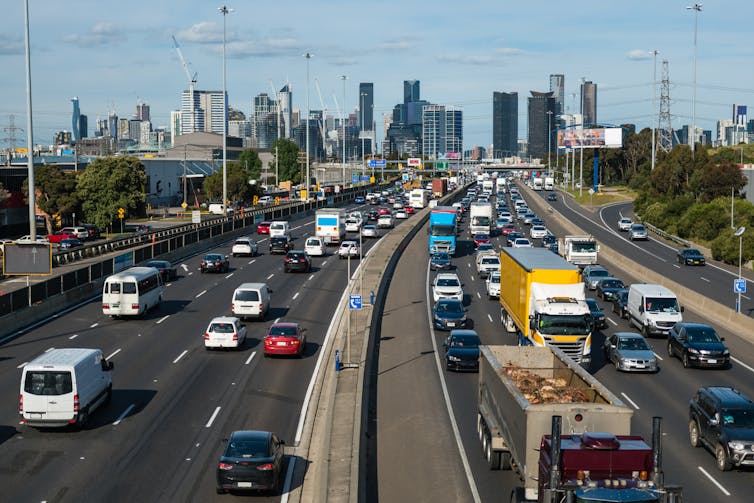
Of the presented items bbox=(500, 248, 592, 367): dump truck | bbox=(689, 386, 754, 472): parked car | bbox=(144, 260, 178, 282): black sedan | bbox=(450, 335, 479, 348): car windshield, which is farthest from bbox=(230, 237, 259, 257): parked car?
bbox=(689, 386, 754, 472): parked car

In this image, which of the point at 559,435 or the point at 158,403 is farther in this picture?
the point at 158,403

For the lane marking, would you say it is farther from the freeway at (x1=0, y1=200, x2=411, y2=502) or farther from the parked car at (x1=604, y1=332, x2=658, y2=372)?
the parked car at (x1=604, y1=332, x2=658, y2=372)

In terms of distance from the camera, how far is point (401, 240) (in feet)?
265

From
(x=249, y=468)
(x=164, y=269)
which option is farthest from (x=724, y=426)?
(x=164, y=269)

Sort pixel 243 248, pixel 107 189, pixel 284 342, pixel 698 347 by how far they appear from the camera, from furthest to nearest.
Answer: pixel 107 189, pixel 243 248, pixel 284 342, pixel 698 347

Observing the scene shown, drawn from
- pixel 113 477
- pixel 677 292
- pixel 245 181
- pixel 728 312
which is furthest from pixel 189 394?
pixel 245 181

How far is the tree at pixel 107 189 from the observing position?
97750 mm

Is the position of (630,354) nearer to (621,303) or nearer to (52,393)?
(621,303)

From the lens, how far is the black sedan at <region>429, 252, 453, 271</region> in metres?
66.1

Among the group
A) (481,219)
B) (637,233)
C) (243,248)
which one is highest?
(481,219)

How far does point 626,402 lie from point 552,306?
15.5 ft

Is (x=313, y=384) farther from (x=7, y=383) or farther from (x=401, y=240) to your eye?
(x=401, y=240)

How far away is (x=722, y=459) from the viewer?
73.8 feet

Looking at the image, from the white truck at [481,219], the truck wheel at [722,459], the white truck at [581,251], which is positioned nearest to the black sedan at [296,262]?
the white truck at [581,251]
